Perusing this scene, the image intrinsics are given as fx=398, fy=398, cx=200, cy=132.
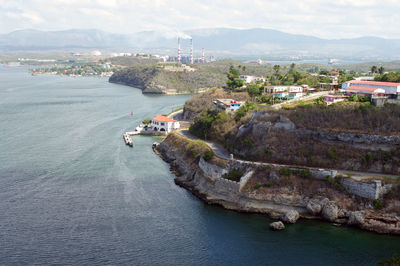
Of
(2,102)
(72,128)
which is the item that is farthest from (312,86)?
(2,102)

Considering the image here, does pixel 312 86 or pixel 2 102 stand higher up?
pixel 312 86

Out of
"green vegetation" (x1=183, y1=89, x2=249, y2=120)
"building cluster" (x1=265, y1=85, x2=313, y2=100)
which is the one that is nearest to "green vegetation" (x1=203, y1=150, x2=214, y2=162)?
"building cluster" (x1=265, y1=85, x2=313, y2=100)

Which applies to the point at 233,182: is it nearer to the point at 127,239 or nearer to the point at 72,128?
the point at 127,239

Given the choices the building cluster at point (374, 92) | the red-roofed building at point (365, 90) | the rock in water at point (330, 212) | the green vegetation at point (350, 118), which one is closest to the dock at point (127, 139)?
the green vegetation at point (350, 118)

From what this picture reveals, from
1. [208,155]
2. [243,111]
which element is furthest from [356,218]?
[243,111]

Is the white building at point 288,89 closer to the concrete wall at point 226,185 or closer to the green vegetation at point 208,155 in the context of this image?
the green vegetation at point 208,155

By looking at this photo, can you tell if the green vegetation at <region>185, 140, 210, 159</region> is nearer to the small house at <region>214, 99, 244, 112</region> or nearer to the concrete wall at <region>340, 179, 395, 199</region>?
the small house at <region>214, 99, 244, 112</region>

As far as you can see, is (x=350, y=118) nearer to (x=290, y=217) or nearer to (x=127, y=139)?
(x=290, y=217)
